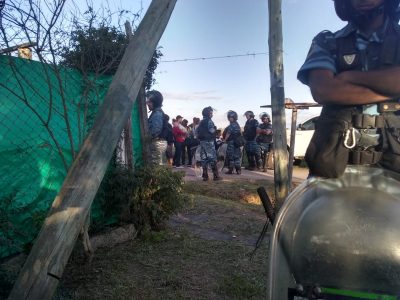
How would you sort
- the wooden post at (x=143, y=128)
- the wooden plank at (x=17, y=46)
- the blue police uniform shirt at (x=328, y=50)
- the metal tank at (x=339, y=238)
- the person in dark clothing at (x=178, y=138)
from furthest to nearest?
the person in dark clothing at (x=178, y=138), the wooden post at (x=143, y=128), the wooden plank at (x=17, y=46), the blue police uniform shirt at (x=328, y=50), the metal tank at (x=339, y=238)

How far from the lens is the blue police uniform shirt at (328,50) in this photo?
1.79m

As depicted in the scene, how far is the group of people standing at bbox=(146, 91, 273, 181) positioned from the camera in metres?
6.47

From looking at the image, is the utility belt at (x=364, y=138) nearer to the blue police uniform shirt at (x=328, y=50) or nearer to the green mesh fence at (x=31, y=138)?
the blue police uniform shirt at (x=328, y=50)

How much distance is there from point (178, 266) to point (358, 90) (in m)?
2.92

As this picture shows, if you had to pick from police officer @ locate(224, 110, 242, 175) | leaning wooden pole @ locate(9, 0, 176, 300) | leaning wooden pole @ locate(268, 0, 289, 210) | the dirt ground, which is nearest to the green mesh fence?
the dirt ground

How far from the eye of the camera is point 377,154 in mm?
1701

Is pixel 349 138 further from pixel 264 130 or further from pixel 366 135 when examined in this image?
pixel 264 130

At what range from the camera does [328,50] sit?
184cm

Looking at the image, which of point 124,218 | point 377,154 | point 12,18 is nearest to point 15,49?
point 12,18

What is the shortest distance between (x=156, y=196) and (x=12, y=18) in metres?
2.62

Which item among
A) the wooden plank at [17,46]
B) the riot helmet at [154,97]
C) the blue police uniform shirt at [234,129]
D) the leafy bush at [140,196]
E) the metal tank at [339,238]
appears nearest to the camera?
the metal tank at [339,238]

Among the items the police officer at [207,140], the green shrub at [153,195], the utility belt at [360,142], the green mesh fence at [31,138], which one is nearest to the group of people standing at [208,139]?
the police officer at [207,140]

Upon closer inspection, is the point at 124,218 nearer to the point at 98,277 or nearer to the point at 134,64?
the point at 98,277

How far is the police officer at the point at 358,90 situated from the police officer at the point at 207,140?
789cm
